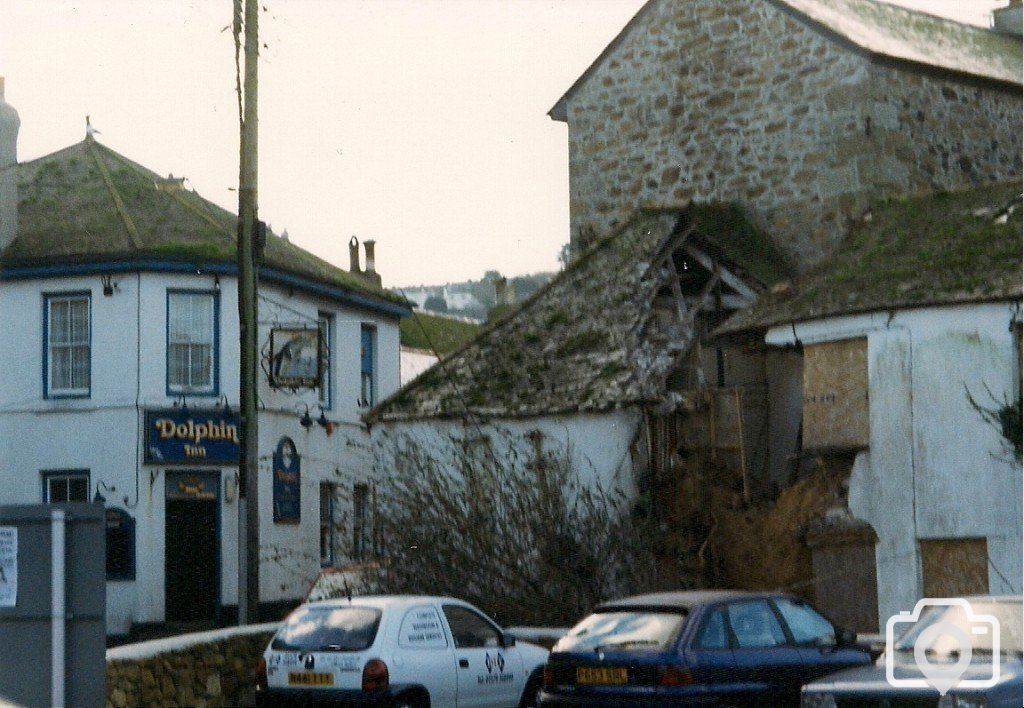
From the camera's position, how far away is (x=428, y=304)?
232ft

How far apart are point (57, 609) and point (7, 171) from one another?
1937cm

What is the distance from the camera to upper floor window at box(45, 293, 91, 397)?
100 feet

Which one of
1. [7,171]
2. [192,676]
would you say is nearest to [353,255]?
[7,171]

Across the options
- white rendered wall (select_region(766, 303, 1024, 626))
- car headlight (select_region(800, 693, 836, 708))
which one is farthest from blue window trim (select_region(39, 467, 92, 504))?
car headlight (select_region(800, 693, 836, 708))

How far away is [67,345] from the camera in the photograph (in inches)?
1208

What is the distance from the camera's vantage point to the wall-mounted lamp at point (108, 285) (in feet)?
99.7

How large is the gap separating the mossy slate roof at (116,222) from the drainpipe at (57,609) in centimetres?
1966

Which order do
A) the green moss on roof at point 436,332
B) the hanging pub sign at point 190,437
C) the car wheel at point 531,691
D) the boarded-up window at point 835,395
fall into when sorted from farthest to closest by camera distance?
the green moss on roof at point 436,332, the hanging pub sign at point 190,437, the boarded-up window at point 835,395, the car wheel at point 531,691

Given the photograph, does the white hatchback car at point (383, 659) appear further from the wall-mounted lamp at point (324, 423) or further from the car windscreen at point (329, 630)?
the wall-mounted lamp at point (324, 423)

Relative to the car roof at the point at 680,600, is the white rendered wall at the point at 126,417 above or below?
above

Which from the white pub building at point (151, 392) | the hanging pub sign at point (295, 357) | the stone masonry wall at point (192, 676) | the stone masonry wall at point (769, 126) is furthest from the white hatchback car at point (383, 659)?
the hanging pub sign at point (295, 357)

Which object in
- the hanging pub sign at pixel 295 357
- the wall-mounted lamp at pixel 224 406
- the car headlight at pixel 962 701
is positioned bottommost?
the car headlight at pixel 962 701

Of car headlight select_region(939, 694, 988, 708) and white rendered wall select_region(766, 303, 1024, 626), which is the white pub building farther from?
car headlight select_region(939, 694, 988, 708)

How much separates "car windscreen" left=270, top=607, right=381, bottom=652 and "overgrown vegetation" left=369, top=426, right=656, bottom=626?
599 cm
